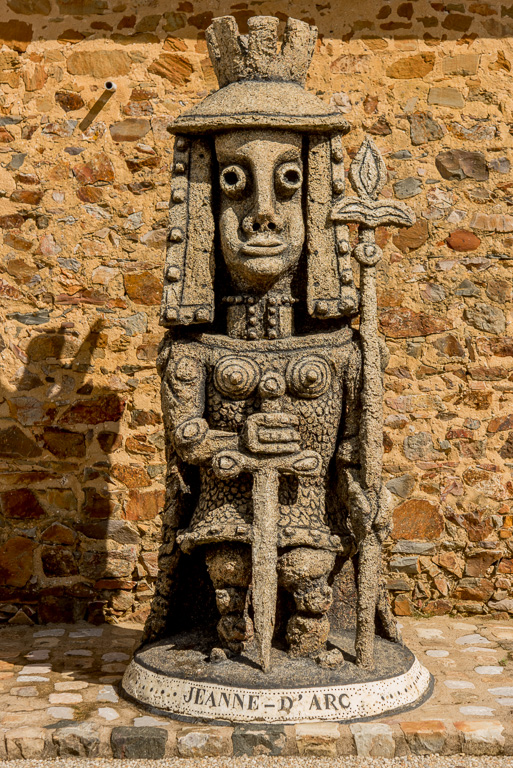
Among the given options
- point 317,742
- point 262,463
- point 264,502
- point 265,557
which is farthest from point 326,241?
point 317,742

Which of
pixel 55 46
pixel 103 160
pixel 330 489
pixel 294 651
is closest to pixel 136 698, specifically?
pixel 294 651

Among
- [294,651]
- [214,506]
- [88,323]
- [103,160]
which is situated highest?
[103,160]

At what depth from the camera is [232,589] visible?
3971mm

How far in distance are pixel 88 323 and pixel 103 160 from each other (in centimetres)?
97

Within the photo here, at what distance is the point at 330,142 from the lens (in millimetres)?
4230

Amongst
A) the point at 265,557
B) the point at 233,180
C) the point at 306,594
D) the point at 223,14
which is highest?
the point at 223,14

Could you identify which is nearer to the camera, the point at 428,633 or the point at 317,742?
the point at 317,742

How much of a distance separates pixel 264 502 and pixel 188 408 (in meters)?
0.51

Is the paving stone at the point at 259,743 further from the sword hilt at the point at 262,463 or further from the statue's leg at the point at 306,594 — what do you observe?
the sword hilt at the point at 262,463

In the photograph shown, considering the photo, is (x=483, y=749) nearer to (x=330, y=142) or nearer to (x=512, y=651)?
(x=512, y=651)

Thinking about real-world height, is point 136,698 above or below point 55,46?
below

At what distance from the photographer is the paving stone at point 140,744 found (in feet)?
12.0

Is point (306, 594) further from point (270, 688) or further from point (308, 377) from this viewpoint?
point (308, 377)

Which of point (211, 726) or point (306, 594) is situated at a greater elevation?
point (306, 594)
